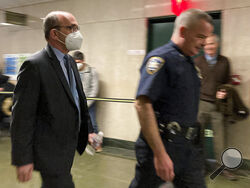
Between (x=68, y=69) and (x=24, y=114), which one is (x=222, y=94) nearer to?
(x=68, y=69)

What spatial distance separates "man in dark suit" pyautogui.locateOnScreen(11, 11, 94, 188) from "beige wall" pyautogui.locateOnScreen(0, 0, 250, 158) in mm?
2727

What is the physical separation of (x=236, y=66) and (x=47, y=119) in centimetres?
293

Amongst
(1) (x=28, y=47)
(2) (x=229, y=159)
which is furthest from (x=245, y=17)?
(1) (x=28, y=47)

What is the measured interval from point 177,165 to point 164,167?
0.15 meters

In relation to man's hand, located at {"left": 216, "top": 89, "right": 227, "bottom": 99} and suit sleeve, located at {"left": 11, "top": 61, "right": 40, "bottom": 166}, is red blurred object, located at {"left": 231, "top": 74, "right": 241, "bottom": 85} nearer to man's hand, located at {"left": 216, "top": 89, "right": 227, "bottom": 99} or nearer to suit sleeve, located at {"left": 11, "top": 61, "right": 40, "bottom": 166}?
man's hand, located at {"left": 216, "top": 89, "right": 227, "bottom": 99}

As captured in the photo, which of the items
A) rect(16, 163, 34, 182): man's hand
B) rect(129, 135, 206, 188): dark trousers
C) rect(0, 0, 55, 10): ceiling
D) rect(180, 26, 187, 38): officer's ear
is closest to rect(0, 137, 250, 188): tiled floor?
rect(129, 135, 206, 188): dark trousers

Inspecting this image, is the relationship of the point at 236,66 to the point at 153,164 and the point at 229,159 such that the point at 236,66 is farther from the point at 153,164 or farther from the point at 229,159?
the point at 153,164

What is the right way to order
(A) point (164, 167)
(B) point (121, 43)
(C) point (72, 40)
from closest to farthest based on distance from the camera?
(A) point (164, 167), (C) point (72, 40), (B) point (121, 43)

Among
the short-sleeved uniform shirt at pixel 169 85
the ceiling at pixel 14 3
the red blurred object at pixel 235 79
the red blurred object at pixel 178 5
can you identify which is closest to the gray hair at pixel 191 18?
the short-sleeved uniform shirt at pixel 169 85

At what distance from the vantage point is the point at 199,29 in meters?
1.54

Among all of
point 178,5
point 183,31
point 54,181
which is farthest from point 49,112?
point 178,5

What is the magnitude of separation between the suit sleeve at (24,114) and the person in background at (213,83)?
2.47 metres

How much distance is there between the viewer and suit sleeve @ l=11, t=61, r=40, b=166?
4.80ft

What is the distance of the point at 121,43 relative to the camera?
472 centimetres
